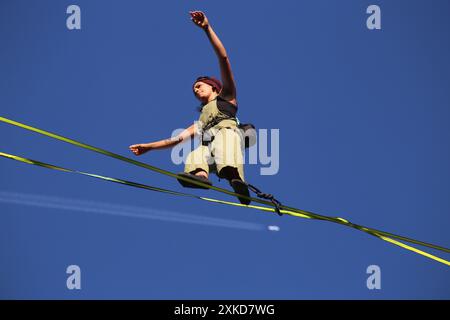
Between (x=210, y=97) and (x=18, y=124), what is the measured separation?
231 cm

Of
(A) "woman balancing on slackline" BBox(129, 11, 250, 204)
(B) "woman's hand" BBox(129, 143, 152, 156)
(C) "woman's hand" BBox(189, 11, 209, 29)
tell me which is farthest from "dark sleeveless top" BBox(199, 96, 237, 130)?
(C) "woman's hand" BBox(189, 11, 209, 29)

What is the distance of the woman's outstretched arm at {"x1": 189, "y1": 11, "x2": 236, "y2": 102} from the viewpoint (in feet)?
24.9

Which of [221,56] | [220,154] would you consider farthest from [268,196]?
[221,56]

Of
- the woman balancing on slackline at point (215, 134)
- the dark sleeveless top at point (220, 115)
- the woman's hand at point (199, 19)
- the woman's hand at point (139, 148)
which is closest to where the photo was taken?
the woman's hand at point (199, 19)

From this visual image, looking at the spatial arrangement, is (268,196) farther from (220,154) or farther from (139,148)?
(139,148)

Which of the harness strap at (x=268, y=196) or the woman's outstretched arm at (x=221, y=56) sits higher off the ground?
the woman's outstretched arm at (x=221, y=56)

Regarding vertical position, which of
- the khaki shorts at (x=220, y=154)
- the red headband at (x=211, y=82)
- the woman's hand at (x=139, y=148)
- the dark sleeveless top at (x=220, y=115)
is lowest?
the khaki shorts at (x=220, y=154)

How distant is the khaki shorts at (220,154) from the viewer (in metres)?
8.05

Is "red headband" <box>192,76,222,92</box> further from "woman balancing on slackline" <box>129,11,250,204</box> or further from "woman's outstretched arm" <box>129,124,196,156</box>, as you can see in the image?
"woman's outstretched arm" <box>129,124,196,156</box>

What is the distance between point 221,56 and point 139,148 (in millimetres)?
1386

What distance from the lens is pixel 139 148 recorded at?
8625 millimetres

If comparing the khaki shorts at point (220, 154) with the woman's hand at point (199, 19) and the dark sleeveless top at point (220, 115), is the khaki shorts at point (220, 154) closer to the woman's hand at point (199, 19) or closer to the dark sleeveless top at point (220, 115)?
the dark sleeveless top at point (220, 115)

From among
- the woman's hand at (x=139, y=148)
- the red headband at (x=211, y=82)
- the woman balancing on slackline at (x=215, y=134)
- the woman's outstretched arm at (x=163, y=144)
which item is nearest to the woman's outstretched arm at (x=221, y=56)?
the woman balancing on slackline at (x=215, y=134)
